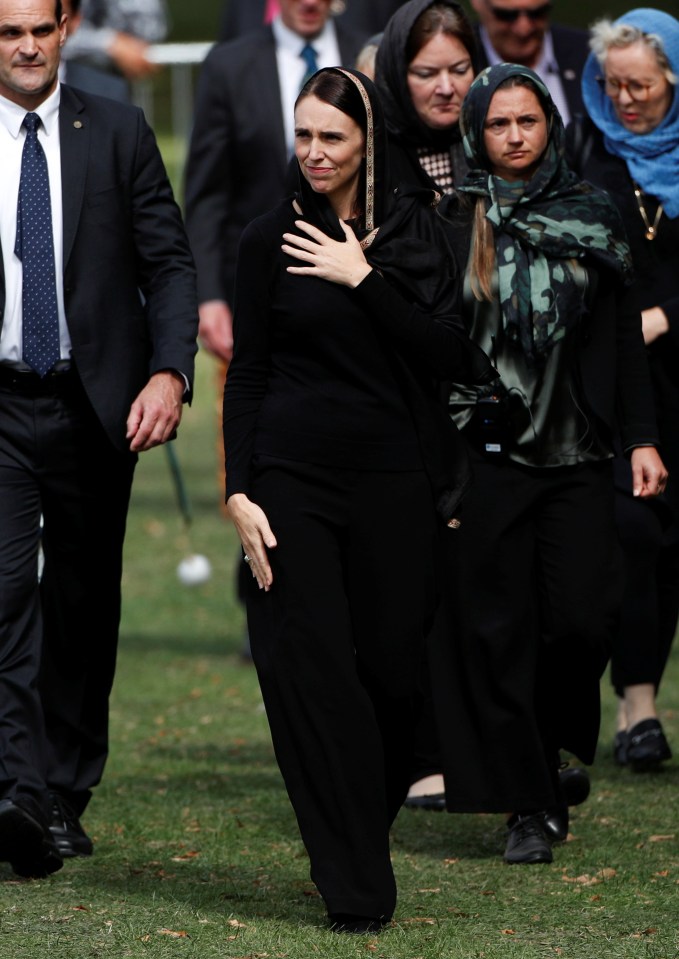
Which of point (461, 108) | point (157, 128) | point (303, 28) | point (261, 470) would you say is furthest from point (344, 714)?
point (157, 128)

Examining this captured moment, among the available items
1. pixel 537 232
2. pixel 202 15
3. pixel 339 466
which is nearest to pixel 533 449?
pixel 537 232

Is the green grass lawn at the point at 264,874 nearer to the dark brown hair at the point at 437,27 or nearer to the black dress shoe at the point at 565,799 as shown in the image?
the black dress shoe at the point at 565,799

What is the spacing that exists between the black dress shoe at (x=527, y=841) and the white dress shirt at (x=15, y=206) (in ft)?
5.93

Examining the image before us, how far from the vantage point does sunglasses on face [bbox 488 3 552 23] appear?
7.59m

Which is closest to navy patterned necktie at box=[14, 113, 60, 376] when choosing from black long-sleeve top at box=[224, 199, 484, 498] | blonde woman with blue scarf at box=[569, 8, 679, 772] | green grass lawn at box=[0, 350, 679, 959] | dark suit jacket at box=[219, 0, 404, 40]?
black long-sleeve top at box=[224, 199, 484, 498]

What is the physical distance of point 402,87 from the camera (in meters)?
6.48

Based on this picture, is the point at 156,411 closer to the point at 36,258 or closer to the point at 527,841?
the point at 36,258

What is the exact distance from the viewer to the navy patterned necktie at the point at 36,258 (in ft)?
19.4

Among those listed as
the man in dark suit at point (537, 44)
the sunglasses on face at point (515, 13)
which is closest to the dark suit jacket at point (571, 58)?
the man in dark suit at point (537, 44)

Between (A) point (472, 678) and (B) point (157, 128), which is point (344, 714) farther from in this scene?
(B) point (157, 128)

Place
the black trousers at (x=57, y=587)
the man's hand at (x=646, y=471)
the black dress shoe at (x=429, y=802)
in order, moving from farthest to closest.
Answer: the black dress shoe at (x=429, y=802) → the man's hand at (x=646, y=471) → the black trousers at (x=57, y=587)

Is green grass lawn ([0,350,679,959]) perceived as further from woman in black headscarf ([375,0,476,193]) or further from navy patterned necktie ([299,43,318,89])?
navy patterned necktie ([299,43,318,89])

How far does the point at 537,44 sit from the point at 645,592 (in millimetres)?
1984

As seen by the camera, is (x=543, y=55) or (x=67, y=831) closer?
(x=67, y=831)
